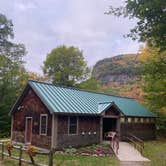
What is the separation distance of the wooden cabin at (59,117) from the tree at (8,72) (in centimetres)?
997

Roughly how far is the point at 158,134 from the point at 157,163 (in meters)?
20.8

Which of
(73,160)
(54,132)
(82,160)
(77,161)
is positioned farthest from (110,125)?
(77,161)

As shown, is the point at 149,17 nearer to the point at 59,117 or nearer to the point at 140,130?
the point at 59,117

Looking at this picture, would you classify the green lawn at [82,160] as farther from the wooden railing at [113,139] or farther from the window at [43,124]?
the window at [43,124]

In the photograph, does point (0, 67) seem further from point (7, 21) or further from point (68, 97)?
point (68, 97)

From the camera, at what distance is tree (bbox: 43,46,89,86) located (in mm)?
54500

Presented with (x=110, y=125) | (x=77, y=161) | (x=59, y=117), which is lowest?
(x=77, y=161)

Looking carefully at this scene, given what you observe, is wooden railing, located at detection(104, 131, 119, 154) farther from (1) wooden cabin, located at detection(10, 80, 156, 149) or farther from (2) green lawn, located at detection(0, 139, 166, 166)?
(2) green lawn, located at detection(0, 139, 166, 166)

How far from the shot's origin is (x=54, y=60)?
56469 mm

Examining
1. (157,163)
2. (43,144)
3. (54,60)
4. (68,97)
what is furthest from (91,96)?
(54,60)

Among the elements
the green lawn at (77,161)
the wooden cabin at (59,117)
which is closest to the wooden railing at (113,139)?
the wooden cabin at (59,117)

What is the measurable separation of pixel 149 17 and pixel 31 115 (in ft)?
46.0

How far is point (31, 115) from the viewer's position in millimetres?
24938

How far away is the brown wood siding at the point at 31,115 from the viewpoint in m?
23.5
